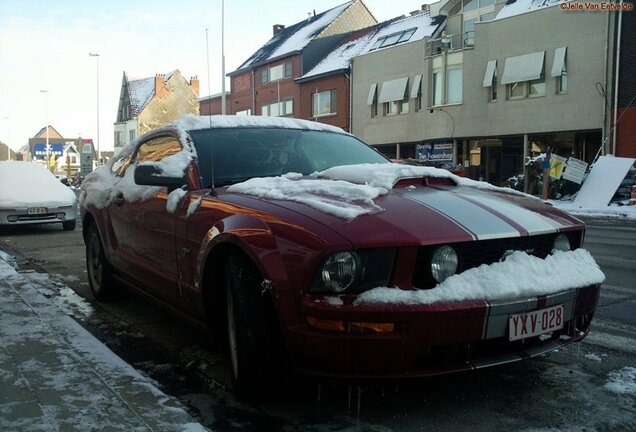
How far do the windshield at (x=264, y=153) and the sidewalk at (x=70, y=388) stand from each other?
1248 mm

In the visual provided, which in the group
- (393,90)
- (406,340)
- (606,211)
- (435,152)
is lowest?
(606,211)

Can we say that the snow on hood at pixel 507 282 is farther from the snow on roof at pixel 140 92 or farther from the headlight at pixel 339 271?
the snow on roof at pixel 140 92

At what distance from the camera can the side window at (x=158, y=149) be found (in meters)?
4.34

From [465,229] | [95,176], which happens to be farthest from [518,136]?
[465,229]

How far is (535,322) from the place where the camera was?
283cm

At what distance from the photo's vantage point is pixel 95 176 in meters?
5.86

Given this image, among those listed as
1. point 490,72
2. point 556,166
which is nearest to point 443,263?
point 556,166

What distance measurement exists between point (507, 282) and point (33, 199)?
36.1 feet

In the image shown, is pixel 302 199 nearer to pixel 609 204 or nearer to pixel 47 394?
pixel 47 394

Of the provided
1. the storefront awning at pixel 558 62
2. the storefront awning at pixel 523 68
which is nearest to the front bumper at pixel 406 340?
the storefront awning at pixel 558 62

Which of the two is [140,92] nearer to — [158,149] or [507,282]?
[158,149]

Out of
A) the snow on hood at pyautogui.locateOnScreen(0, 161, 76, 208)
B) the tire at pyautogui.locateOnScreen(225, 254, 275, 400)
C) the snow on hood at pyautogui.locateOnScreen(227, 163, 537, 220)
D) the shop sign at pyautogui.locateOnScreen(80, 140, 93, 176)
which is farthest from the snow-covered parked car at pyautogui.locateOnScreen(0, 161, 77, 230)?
the shop sign at pyautogui.locateOnScreen(80, 140, 93, 176)

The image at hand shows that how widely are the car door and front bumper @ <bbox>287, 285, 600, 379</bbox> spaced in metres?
1.42

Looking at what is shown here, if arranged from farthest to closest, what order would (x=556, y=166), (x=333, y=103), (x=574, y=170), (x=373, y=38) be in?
(x=333, y=103) < (x=373, y=38) < (x=556, y=166) < (x=574, y=170)
